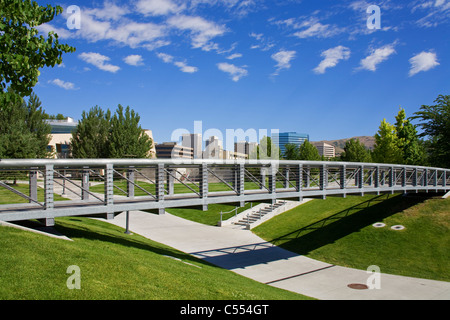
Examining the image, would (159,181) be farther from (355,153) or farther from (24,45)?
(355,153)

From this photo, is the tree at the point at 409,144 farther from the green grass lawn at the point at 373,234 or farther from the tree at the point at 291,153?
the green grass lawn at the point at 373,234

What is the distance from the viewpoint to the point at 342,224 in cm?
2684

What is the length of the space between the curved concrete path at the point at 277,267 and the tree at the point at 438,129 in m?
30.7

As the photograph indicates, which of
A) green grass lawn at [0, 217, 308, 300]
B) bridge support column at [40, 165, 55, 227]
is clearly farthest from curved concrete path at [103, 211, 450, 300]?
bridge support column at [40, 165, 55, 227]

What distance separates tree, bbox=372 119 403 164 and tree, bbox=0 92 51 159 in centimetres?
4458

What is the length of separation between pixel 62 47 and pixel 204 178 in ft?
22.0

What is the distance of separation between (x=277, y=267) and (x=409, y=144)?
3979cm

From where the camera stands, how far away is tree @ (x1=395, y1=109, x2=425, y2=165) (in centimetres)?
5012

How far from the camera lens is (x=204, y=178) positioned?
1366 cm

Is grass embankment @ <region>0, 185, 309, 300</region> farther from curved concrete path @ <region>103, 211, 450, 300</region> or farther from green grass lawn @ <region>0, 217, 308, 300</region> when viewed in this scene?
curved concrete path @ <region>103, 211, 450, 300</region>

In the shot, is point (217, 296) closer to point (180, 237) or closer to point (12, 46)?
point (12, 46)

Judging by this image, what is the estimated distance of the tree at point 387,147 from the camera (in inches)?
1890

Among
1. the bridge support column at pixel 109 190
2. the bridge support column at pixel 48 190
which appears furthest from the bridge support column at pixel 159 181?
the bridge support column at pixel 48 190
